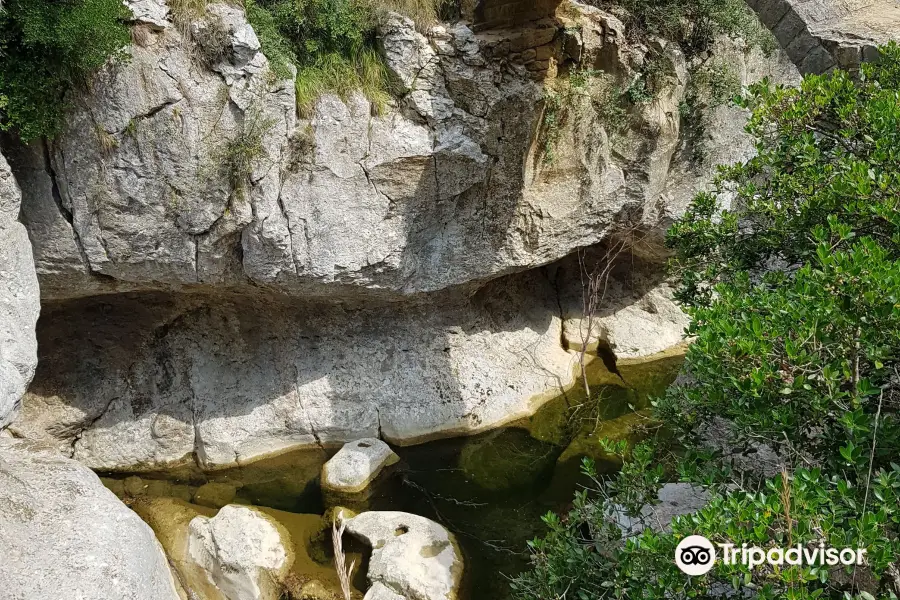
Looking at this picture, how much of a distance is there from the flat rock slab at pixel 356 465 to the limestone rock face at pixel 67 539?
8.04ft

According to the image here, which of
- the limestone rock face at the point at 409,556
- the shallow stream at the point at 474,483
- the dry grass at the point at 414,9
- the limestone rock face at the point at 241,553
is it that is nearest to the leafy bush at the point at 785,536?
the limestone rock face at the point at 409,556

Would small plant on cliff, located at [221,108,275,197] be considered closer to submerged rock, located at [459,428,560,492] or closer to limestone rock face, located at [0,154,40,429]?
limestone rock face, located at [0,154,40,429]

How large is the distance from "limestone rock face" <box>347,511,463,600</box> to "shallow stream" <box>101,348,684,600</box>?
0.88ft

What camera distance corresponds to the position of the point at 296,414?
8.84 meters

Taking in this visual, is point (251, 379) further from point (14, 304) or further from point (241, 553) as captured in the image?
point (14, 304)

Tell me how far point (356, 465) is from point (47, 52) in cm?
558

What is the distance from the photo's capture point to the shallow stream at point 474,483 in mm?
7113

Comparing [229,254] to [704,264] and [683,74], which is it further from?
[683,74]

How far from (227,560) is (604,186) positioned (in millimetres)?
6921

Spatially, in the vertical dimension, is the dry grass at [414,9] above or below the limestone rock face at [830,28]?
above

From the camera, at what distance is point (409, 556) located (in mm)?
6438

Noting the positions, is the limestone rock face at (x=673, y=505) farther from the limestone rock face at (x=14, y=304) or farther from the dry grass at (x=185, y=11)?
the dry grass at (x=185, y=11)

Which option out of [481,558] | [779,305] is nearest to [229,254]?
[481,558]

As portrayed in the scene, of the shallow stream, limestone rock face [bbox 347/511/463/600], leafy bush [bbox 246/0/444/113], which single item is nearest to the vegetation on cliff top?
limestone rock face [bbox 347/511/463/600]
